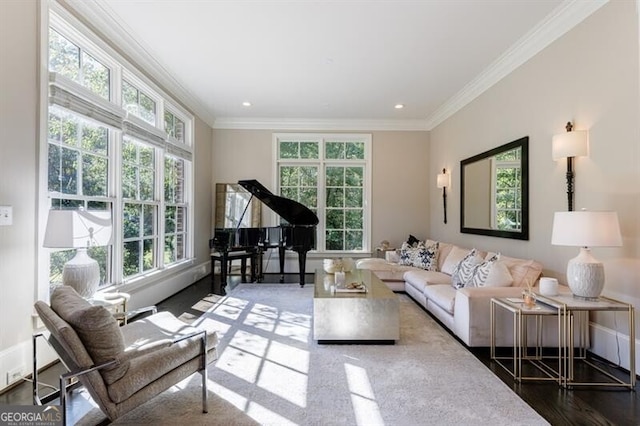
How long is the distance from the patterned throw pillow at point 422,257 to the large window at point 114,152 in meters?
3.73

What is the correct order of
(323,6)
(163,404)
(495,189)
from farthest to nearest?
(495,189) → (323,6) → (163,404)

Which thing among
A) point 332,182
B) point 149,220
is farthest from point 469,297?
point 332,182

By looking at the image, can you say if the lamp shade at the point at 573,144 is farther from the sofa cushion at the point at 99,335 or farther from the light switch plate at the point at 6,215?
the light switch plate at the point at 6,215

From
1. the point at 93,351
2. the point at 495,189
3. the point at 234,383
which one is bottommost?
the point at 234,383

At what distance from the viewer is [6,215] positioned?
2.35m

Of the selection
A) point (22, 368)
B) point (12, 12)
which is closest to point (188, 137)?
point (12, 12)

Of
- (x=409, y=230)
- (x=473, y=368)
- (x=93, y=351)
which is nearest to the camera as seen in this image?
(x=93, y=351)

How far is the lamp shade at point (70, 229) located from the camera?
7.90 feet

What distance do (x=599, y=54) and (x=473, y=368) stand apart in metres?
2.83

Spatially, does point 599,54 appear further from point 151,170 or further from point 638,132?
point 151,170

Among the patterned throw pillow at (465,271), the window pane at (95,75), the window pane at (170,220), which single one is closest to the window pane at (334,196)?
the window pane at (170,220)

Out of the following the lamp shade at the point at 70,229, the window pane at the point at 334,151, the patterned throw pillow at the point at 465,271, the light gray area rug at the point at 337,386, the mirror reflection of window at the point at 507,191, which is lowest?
the light gray area rug at the point at 337,386

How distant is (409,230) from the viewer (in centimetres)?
710

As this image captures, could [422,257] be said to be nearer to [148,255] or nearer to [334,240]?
[334,240]
